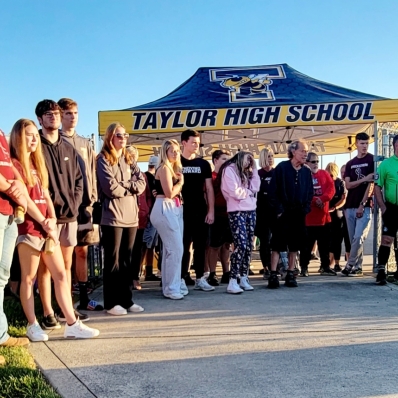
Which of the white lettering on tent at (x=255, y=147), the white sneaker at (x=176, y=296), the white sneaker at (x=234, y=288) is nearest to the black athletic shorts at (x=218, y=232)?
the white sneaker at (x=234, y=288)

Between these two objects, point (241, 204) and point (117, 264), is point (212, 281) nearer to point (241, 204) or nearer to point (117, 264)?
point (241, 204)

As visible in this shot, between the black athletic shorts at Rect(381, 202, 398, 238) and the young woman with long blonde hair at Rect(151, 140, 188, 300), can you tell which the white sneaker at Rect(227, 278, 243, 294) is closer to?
the young woman with long blonde hair at Rect(151, 140, 188, 300)

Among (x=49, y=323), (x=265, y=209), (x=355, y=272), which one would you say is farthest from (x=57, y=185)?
(x=355, y=272)

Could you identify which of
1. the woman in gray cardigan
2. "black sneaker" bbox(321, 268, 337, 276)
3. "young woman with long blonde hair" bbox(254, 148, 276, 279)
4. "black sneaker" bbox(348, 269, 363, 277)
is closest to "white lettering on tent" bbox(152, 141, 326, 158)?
"young woman with long blonde hair" bbox(254, 148, 276, 279)

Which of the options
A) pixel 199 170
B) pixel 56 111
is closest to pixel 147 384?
pixel 56 111

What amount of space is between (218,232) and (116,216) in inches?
83.9

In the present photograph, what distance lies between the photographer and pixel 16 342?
11.3 ft

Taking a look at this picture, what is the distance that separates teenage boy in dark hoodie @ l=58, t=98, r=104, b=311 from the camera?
14.9 feet

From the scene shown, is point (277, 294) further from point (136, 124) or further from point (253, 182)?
point (136, 124)

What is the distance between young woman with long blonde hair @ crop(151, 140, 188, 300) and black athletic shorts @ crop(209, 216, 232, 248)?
1036mm

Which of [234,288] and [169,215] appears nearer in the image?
[169,215]

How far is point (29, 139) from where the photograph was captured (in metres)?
3.56

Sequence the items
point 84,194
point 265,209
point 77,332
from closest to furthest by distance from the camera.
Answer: point 77,332
point 84,194
point 265,209

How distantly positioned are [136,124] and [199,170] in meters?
2.29
